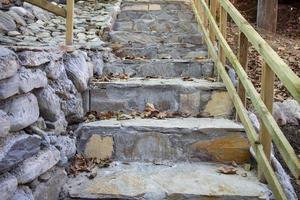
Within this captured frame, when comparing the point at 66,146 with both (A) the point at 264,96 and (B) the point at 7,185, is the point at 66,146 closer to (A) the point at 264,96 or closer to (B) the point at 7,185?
(B) the point at 7,185

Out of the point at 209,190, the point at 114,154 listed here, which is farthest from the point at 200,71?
the point at 209,190

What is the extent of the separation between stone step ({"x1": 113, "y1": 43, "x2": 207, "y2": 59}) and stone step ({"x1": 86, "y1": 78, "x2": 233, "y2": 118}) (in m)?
1.12

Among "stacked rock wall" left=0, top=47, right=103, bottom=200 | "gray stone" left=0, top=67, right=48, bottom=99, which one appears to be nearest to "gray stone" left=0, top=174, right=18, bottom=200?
"stacked rock wall" left=0, top=47, right=103, bottom=200

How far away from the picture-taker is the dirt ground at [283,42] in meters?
4.13

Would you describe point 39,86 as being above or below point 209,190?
above

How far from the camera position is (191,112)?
11.4ft

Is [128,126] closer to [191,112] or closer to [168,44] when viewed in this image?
[191,112]

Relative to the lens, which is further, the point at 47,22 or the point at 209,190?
the point at 47,22

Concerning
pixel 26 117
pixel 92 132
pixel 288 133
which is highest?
pixel 26 117

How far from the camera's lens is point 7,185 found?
6.35ft

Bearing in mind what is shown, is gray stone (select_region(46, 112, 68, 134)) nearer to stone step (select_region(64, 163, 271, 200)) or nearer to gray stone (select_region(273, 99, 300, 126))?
stone step (select_region(64, 163, 271, 200))

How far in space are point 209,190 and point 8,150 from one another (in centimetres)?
125

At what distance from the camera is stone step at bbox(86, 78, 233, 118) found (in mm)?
3449

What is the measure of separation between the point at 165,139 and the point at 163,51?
1.92 m
